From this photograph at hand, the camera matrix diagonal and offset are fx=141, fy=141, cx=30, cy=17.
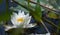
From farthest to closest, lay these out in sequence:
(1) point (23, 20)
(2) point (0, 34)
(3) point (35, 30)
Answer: (3) point (35, 30) → (2) point (0, 34) → (1) point (23, 20)

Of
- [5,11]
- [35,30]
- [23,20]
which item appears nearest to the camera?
[5,11]

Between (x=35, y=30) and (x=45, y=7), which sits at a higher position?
(x=45, y=7)

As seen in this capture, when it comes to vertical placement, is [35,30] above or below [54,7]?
below

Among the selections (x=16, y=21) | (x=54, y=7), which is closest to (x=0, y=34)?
(x=16, y=21)

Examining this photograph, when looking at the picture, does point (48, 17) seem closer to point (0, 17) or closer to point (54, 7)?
point (54, 7)

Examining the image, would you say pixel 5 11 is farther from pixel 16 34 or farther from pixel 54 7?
pixel 54 7

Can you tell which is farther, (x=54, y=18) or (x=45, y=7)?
(x=54, y=18)

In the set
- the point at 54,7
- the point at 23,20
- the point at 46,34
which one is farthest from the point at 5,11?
the point at 54,7

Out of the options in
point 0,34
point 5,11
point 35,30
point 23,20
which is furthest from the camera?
point 35,30

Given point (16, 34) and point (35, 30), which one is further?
point (35, 30)
